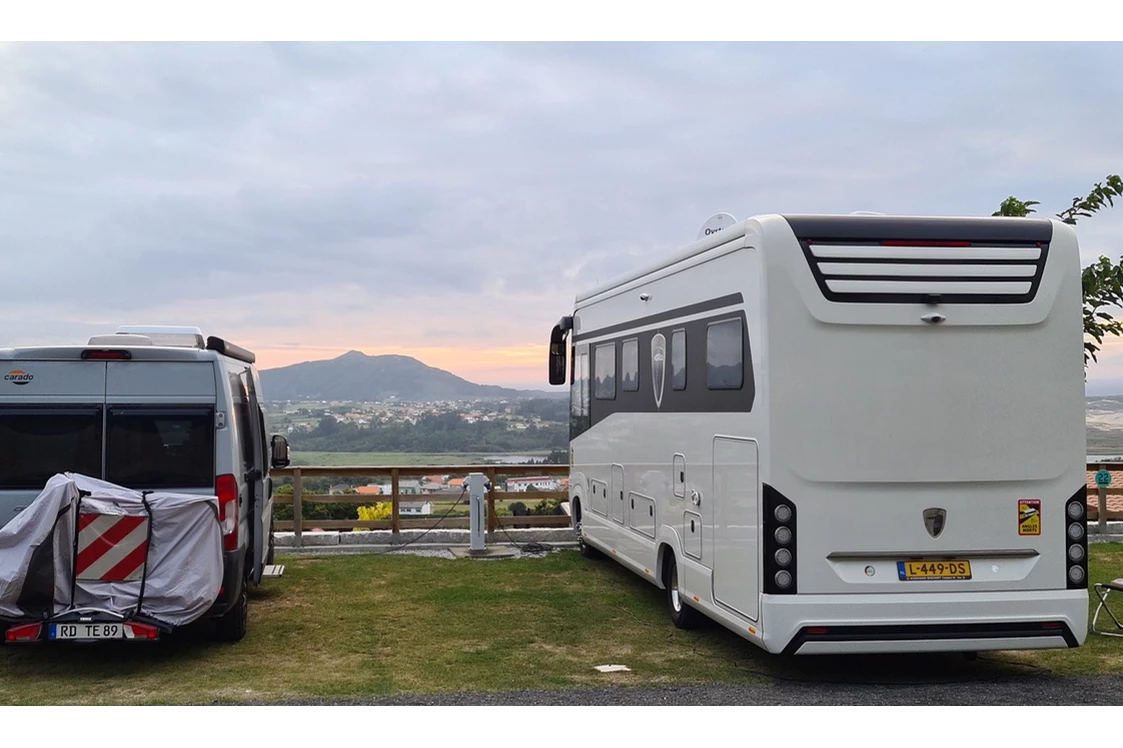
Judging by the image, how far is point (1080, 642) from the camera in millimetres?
7059

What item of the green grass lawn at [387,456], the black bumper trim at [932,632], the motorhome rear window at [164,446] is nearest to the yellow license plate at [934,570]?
the black bumper trim at [932,632]

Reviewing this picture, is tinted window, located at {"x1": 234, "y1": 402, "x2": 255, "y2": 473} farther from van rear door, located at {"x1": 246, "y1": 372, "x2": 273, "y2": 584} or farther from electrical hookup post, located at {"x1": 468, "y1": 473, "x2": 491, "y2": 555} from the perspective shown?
electrical hookup post, located at {"x1": 468, "y1": 473, "x2": 491, "y2": 555}

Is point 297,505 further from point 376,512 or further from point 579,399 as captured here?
point 579,399

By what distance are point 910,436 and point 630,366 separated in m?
3.72

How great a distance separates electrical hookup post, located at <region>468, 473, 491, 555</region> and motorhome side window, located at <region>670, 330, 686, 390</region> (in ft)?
17.0

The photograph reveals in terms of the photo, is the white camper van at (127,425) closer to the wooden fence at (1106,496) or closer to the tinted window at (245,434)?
the tinted window at (245,434)

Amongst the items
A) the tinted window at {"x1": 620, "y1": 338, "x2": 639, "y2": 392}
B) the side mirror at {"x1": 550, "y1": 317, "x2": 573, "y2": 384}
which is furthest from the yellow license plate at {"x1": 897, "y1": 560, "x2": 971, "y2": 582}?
the side mirror at {"x1": 550, "y1": 317, "x2": 573, "y2": 384}

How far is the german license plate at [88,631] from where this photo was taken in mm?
7289

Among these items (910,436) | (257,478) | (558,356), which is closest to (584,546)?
(558,356)

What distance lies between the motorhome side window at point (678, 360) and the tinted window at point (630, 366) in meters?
1.12

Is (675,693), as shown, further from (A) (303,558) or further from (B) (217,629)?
(A) (303,558)

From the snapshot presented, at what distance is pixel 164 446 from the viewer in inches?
313
